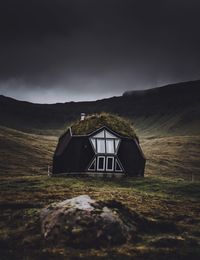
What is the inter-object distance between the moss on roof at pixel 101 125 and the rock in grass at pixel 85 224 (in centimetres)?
3155

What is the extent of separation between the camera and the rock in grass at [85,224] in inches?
1540

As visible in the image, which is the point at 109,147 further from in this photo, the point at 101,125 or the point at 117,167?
the point at 101,125

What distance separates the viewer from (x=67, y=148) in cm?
7581

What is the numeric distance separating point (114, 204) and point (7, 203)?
1270 cm

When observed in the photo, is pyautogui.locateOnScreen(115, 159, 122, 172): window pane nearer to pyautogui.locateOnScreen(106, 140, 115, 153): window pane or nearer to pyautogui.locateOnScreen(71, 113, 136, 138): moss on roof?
pyautogui.locateOnScreen(106, 140, 115, 153): window pane

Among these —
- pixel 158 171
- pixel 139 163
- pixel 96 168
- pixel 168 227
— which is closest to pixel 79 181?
pixel 96 168

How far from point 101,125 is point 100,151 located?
4597 mm

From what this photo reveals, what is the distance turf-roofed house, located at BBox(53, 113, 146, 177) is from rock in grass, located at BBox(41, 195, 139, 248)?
28489mm

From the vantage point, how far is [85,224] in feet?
134

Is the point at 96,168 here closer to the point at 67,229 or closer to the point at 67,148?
the point at 67,148

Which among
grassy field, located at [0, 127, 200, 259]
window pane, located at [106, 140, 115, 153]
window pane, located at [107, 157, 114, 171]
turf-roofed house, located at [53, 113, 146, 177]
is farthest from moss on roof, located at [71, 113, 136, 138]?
grassy field, located at [0, 127, 200, 259]

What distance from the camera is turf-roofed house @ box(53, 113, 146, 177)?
241ft

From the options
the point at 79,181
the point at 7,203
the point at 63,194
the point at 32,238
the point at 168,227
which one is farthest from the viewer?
the point at 79,181

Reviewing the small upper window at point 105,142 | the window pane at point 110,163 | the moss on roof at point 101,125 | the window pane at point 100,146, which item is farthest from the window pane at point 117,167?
the moss on roof at point 101,125
